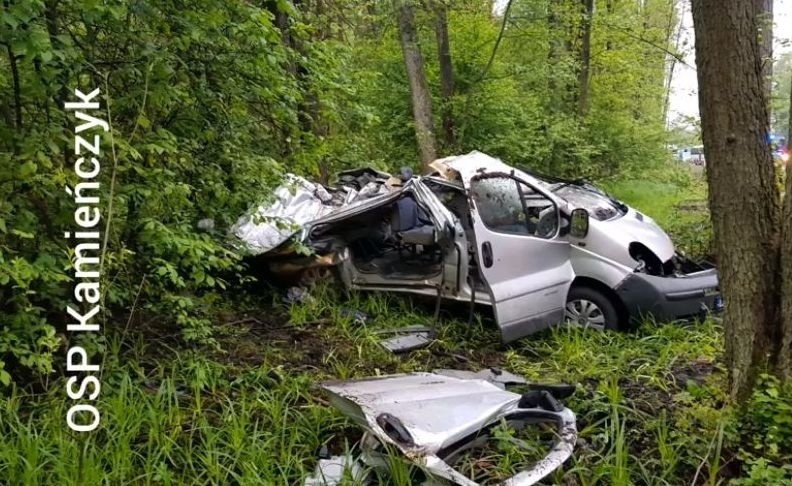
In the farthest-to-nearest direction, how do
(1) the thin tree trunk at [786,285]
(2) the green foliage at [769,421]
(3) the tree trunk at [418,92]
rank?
(3) the tree trunk at [418,92], (1) the thin tree trunk at [786,285], (2) the green foliage at [769,421]

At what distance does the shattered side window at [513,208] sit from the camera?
203 inches

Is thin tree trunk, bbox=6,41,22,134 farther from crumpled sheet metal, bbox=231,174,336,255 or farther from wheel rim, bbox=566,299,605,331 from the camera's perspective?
wheel rim, bbox=566,299,605,331

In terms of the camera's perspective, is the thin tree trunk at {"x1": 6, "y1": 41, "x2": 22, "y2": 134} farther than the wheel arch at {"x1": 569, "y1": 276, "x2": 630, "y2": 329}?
No

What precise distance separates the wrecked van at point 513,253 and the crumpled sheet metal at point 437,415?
1659 millimetres

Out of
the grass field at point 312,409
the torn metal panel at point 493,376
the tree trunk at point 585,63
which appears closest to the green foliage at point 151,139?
the grass field at point 312,409

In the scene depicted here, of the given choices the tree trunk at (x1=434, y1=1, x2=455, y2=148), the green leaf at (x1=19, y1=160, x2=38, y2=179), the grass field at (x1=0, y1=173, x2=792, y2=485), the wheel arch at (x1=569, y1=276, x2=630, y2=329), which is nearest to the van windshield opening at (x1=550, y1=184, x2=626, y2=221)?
the wheel arch at (x1=569, y1=276, x2=630, y2=329)

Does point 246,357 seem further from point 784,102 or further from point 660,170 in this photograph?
point 660,170

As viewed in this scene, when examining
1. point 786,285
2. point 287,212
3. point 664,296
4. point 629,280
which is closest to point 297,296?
point 287,212

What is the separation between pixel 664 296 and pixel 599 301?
20.7 inches

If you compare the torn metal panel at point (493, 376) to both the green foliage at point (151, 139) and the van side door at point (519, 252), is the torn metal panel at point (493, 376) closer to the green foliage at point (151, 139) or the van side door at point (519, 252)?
the van side door at point (519, 252)

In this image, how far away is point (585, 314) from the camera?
5199 millimetres

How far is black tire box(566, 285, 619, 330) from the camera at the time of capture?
5105 mm

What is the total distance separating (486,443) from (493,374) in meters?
1.15

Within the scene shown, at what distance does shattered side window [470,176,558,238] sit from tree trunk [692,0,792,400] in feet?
7.15
